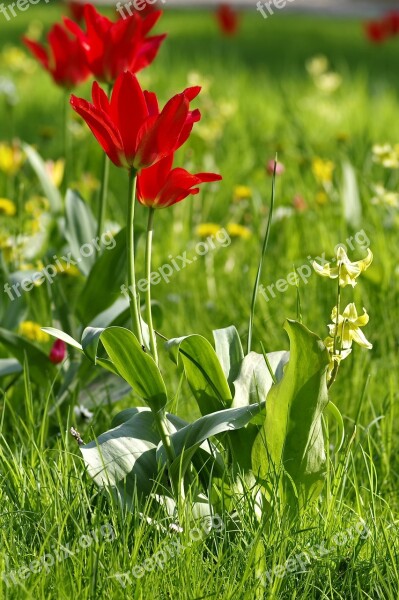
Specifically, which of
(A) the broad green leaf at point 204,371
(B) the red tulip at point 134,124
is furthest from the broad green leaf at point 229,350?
(B) the red tulip at point 134,124

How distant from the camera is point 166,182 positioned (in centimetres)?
129

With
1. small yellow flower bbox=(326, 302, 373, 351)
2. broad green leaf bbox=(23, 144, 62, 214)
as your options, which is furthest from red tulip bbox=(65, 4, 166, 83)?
small yellow flower bbox=(326, 302, 373, 351)

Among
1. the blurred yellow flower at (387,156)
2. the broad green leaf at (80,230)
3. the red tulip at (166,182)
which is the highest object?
the red tulip at (166,182)

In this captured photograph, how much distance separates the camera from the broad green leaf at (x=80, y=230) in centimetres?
206

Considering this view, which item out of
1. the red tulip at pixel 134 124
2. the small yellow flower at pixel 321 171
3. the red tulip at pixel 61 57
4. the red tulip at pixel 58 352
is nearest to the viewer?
the red tulip at pixel 134 124

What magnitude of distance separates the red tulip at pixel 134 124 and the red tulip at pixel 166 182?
0.07 ft

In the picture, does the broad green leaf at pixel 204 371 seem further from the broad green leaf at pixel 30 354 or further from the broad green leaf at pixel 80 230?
the broad green leaf at pixel 80 230

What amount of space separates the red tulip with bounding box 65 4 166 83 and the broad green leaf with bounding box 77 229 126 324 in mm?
330

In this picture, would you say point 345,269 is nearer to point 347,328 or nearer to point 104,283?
point 347,328

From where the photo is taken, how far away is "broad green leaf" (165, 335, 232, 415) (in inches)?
52.3

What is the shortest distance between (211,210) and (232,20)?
2.53 meters

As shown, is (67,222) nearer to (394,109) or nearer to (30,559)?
(30,559)

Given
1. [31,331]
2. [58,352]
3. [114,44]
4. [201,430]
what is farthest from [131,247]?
[31,331]

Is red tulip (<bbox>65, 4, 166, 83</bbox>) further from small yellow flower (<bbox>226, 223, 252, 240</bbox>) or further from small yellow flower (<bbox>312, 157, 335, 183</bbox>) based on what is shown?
small yellow flower (<bbox>312, 157, 335, 183</bbox>)
